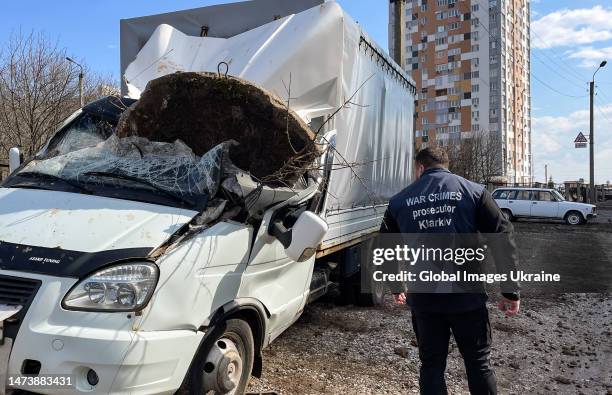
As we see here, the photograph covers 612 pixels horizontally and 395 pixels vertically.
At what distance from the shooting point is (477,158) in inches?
1778

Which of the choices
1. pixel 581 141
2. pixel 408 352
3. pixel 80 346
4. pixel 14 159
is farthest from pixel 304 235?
pixel 581 141

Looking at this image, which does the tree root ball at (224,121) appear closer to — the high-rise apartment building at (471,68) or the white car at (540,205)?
the white car at (540,205)

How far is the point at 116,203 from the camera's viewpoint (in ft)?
9.91

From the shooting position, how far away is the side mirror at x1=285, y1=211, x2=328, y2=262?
3.04m

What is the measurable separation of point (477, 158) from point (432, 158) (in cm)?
4440

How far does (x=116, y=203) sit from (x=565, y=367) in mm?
4305

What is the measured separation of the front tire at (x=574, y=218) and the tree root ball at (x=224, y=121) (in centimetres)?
1964

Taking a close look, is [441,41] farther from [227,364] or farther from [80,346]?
[80,346]

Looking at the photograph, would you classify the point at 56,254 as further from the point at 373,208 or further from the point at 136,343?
the point at 373,208

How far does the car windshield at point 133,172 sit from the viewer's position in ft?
10.4

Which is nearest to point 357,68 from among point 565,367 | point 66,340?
point 565,367

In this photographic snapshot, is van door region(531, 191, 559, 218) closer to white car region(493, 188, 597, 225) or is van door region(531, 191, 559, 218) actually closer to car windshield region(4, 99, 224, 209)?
white car region(493, 188, 597, 225)

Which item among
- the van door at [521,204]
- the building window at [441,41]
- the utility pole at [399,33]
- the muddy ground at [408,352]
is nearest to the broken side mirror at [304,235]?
the muddy ground at [408,352]

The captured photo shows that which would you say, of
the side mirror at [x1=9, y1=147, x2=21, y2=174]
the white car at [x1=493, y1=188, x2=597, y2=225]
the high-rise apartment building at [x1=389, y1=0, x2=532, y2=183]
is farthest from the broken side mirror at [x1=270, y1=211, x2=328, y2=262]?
the high-rise apartment building at [x1=389, y1=0, x2=532, y2=183]
